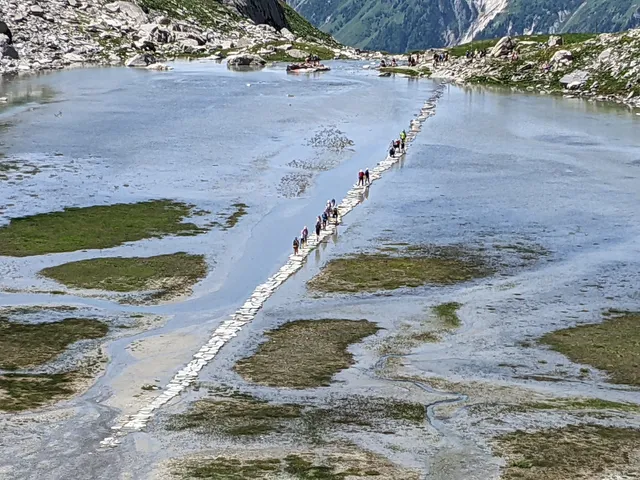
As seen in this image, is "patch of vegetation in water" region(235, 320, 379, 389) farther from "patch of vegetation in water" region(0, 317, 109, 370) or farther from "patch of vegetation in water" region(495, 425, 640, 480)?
"patch of vegetation in water" region(495, 425, 640, 480)

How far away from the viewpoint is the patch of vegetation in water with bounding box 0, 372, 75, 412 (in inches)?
1726

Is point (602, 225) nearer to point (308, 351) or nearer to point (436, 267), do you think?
point (436, 267)

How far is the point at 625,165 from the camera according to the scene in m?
110

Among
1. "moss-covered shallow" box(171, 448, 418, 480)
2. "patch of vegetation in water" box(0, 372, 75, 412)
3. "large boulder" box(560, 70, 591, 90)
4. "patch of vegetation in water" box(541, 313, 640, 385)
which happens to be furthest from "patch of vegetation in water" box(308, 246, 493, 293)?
"large boulder" box(560, 70, 591, 90)

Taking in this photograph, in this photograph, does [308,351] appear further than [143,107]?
No

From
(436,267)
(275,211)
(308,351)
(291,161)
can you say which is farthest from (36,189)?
(308,351)

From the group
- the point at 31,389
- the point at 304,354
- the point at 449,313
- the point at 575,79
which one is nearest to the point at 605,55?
the point at 575,79

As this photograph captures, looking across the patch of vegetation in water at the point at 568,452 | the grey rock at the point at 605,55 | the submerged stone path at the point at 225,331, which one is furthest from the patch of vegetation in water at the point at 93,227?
the grey rock at the point at 605,55

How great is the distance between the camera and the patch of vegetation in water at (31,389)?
144ft

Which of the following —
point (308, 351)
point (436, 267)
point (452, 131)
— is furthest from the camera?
point (452, 131)

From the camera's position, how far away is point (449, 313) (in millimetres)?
59094

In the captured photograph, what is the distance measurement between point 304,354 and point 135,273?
1758cm

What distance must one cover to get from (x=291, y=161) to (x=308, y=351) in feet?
193

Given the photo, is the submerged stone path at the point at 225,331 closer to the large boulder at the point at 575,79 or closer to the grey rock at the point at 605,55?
the large boulder at the point at 575,79
